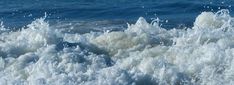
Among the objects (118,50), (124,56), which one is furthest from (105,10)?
(124,56)

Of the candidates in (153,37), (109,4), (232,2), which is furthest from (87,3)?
(153,37)

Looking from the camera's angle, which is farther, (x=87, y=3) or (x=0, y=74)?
(x=87, y=3)

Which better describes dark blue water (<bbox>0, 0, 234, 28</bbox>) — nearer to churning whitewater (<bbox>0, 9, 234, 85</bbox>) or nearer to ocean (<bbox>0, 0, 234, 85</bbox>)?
ocean (<bbox>0, 0, 234, 85</bbox>)

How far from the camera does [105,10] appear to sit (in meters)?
21.0

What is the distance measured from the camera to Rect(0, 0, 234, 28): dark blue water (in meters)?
19.6

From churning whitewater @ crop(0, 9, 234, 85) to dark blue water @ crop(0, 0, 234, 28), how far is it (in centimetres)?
273

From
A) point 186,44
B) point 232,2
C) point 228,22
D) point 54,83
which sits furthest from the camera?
point 232,2

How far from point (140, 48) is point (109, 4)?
745 centimetres

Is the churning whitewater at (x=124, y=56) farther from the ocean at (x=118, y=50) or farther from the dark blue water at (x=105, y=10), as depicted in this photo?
the dark blue water at (x=105, y=10)

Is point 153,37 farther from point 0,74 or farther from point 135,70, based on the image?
point 0,74

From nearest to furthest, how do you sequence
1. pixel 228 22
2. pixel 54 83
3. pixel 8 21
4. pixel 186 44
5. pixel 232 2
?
pixel 54 83
pixel 186 44
pixel 228 22
pixel 8 21
pixel 232 2

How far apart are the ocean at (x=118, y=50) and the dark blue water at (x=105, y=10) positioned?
6 cm

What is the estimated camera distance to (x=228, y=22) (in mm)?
16219

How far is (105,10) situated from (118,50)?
6364 millimetres
